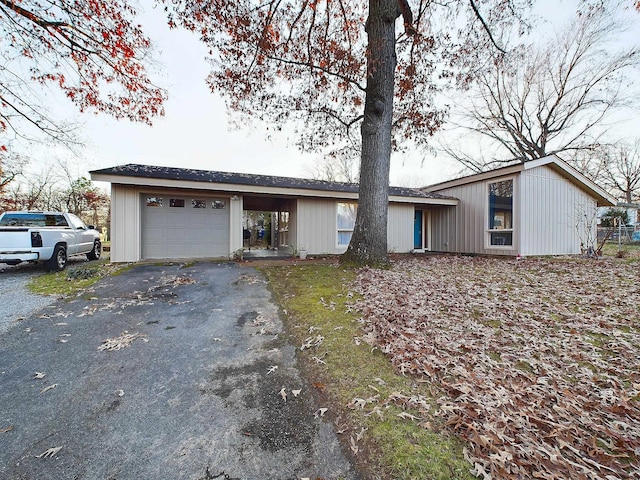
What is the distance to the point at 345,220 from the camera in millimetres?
11086

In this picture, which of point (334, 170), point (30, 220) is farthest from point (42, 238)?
point (334, 170)

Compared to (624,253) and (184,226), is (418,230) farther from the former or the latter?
(184,226)

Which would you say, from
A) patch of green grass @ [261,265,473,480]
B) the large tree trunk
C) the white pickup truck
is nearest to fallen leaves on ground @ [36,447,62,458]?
patch of green grass @ [261,265,473,480]

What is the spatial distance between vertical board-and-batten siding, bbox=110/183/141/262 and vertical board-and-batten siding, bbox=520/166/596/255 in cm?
1265

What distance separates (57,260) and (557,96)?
2756 cm

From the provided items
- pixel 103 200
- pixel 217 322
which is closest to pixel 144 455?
pixel 217 322

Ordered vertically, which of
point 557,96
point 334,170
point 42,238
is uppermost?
point 557,96

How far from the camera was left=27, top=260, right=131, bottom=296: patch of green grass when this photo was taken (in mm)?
5352

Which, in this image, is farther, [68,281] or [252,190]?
[252,190]

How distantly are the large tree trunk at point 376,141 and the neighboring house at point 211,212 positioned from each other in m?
3.09

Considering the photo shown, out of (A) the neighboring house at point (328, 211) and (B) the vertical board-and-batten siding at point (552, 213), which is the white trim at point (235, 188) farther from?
(B) the vertical board-and-batten siding at point (552, 213)

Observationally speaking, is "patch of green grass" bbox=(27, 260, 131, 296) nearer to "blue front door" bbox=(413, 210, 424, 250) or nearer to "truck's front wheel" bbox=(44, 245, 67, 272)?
"truck's front wheel" bbox=(44, 245, 67, 272)

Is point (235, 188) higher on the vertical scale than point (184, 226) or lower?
higher

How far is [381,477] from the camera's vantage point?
1.51m
